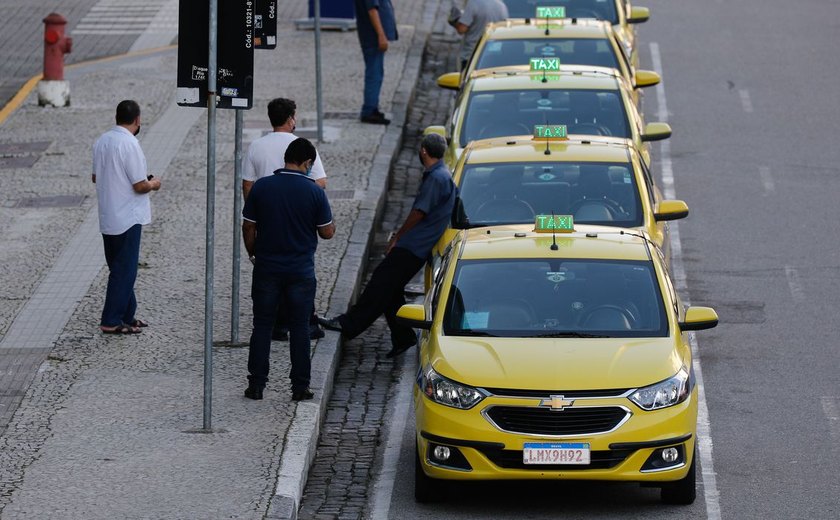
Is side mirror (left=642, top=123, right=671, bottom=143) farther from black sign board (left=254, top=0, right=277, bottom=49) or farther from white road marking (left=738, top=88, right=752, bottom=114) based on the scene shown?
white road marking (left=738, top=88, right=752, bottom=114)

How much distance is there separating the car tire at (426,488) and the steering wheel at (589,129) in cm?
680

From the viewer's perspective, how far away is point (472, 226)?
45.6 feet

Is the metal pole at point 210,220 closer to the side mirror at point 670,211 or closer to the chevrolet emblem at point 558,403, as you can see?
the chevrolet emblem at point 558,403

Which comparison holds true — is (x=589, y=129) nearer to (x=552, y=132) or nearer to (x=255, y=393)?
(x=552, y=132)

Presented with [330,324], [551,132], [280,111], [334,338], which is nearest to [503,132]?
[551,132]

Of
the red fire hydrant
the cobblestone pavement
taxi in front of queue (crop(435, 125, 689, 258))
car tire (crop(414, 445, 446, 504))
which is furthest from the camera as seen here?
the red fire hydrant

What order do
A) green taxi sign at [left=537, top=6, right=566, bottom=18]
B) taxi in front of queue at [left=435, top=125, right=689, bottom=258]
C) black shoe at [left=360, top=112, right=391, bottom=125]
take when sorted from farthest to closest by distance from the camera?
1. green taxi sign at [left=537, top=6, right=566, bottom=18]
2. black shoe at [left=360, top=112, right=391, bottom=125]
3. taxi in front of queue at [left=435, top=125, right=689, bottom=258]

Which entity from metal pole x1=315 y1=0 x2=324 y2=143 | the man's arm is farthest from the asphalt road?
metal pole x1=315 y1=0 x2=324 y2=143

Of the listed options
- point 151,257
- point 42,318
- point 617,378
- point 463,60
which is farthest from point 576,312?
point 463,60

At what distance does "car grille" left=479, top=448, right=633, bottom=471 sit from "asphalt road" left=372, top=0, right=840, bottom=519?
47 cm

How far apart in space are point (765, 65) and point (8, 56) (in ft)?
36.7

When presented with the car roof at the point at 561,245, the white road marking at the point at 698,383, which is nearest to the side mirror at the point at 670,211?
the white road marking at the point at 698,383

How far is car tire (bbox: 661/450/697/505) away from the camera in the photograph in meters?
10.4

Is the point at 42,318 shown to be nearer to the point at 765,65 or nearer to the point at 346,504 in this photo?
the point at 346,504
